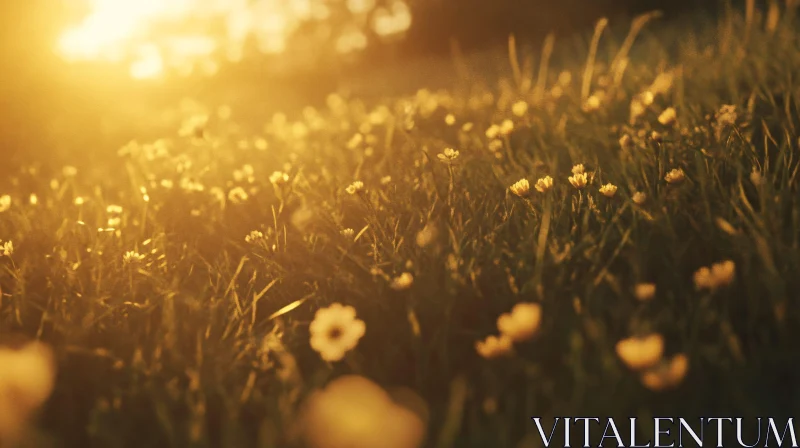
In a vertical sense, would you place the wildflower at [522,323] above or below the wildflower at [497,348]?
above

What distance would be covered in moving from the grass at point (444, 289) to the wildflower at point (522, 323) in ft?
0.26

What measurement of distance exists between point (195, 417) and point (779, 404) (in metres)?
1.11

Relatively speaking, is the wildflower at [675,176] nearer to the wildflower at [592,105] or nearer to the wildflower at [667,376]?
the wildflower at [667,376]

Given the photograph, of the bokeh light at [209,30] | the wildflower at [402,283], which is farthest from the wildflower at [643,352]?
the bokeh light at [209,30]

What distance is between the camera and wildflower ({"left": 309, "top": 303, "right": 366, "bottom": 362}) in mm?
1454

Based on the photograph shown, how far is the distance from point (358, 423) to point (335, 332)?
0.51 metres

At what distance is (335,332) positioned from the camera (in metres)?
1.53

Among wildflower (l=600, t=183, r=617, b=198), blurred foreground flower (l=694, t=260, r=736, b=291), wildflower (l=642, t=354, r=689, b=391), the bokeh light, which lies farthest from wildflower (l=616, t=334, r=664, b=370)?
the bokeh light

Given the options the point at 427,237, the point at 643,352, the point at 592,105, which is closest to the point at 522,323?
the point at 643,352

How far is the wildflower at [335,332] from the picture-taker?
1454 mm

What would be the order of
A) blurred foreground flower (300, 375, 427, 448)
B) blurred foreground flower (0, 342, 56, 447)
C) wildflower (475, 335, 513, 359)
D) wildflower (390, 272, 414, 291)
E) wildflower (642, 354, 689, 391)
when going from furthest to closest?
wildflower (390, 272, 414, 291), wildflower (475, 335, 513, 359), blurred foreground flower (0, 342, 56, 447), wildflower (642, 354, 689, 391), blurred foreground flower (300, 375, 427, 448)

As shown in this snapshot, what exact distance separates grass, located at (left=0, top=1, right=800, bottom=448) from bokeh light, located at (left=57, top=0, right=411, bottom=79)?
478cm

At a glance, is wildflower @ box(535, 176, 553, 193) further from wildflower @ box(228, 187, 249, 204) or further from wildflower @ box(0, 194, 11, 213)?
wildflower @ box(0, 194, 11, 213)

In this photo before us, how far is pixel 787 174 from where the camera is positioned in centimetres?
177
